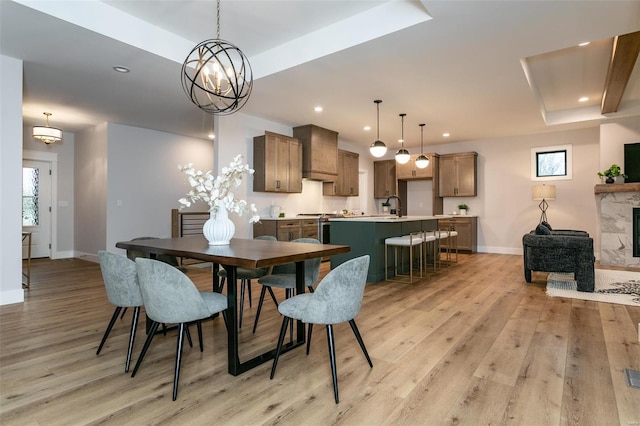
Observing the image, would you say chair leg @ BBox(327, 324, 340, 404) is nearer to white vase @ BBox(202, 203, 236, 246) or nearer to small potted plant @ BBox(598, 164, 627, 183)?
white vase @ BBox(202, 203, 236, 246)

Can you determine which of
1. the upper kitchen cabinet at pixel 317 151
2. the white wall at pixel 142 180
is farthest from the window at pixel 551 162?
the white wall at pixel 142 180

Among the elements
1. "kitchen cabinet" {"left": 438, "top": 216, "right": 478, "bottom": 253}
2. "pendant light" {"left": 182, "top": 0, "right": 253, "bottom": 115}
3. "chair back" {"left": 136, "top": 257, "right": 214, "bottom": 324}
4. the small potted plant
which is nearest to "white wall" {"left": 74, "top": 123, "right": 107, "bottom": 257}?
"pendant light" {"left": 182, "top": 0, "right": 253, "bottom": 115}

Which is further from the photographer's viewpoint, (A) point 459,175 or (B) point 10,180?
(A) point 459,175

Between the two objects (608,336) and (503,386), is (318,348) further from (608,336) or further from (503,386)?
(608,336)

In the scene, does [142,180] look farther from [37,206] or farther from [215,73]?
[215,73]

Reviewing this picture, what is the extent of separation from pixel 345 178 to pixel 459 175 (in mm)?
2739

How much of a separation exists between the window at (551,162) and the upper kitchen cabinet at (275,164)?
5.28m

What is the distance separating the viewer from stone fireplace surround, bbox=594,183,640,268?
6172mm

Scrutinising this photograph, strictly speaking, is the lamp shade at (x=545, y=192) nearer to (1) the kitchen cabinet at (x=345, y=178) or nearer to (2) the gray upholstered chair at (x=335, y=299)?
(1) the kitchen cabinet at (x=345, y=178)

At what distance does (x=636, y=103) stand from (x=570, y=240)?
387 cm

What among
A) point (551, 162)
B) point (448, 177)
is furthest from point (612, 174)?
point (448, 177)

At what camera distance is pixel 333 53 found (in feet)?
12.2

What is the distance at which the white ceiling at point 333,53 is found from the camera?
314 cm

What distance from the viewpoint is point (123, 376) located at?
2150 mm
